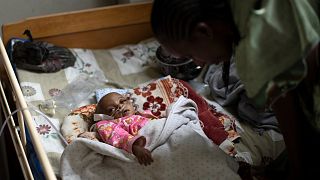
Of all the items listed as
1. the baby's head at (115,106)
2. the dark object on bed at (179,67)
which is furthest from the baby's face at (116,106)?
the dark object on bed at (179,67)

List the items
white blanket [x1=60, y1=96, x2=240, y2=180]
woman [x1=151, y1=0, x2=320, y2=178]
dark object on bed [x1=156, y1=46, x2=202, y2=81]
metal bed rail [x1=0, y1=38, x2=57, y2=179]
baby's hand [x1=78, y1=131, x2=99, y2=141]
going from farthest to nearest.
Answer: dark object on bed [x1=156, y1=46, x2=202, y2=81]
baby's hand [x1=78, y1=131, x2=99, y2=141]
white blanket [x1=60, y1=96, x2=240, y2=180]
metal bed rail [x1=0, y1=38, x2=57, y2=179]
woman [x1=151, y1=0, x2=320, y2=178]

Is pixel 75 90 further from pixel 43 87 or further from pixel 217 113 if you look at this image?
pixel 217 113

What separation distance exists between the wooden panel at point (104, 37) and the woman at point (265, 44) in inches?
49.7

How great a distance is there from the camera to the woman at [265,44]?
0.81 meters

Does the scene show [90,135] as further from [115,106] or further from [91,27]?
[91,27]

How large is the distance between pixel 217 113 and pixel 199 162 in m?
0.43

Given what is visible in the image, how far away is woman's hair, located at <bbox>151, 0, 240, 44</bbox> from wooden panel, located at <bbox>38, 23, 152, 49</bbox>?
4.24 ft

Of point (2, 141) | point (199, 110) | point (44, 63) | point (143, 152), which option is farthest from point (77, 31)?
point (143, 152)

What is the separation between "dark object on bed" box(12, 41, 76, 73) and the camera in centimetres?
193

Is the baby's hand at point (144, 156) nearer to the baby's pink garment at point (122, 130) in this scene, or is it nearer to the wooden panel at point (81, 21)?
the baby's pink garment at point (122, 130)

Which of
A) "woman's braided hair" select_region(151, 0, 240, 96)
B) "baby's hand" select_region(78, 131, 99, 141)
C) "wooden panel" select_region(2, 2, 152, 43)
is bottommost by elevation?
"baby's hand" select_region(78, 131, 99, 141)

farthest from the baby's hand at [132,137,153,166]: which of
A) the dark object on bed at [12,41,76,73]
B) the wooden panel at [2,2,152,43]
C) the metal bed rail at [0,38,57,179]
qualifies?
the wooden panel at [2,2,152,43]

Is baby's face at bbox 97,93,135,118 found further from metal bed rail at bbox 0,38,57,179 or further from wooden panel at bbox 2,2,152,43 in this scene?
wooden panel at bbox 2,2,152,43

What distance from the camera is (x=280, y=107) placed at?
36.5 inches
